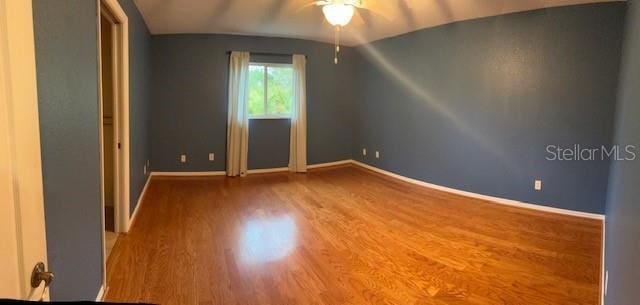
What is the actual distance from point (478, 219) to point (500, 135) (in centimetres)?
120

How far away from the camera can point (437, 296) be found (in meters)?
2.42

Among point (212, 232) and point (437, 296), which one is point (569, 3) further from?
point (212, 232)

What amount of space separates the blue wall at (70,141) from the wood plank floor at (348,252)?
1.92 feet

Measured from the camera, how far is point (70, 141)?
5.68 feet

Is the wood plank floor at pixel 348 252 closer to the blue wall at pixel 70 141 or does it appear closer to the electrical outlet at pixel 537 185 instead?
the electrical outlet at pixel 537 185

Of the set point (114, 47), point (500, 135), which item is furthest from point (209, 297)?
point (500, 135)

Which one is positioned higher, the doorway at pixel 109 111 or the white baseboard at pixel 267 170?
the doorway at pixel 109 111

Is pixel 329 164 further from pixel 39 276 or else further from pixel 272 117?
pixel 39 276

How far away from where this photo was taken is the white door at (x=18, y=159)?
70 centimetres

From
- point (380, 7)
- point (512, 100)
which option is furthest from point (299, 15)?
point (512, 100)

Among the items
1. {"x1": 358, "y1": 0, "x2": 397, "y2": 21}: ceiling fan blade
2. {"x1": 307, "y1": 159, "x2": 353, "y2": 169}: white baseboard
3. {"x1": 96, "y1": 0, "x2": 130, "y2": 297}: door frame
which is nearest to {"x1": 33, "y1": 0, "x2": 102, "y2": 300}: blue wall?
{"x1": 96, "y1": 0, "x2": 130, "y2": 297}: door frame

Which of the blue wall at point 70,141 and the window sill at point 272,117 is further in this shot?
the window sill at point 272,117

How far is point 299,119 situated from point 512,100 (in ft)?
10.9

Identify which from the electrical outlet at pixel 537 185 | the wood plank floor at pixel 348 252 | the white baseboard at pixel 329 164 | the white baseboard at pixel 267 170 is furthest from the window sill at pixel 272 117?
the electrical outlet at pixel 537 185
